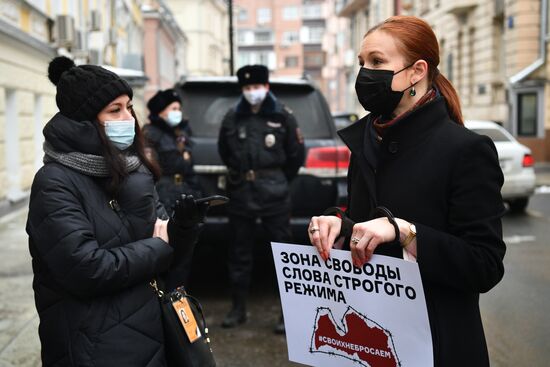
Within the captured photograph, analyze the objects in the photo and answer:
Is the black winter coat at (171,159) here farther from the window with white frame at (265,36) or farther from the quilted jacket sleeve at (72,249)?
the window with white frame at (265,36)

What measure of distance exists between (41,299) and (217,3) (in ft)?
225

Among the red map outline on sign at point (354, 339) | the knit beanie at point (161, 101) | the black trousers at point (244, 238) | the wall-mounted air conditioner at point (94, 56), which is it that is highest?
the wall-mounted air conditioner at point (94, 56)

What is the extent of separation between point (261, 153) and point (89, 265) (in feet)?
9.67

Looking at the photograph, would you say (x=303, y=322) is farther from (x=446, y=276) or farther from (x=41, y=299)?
(x=41, y=299)

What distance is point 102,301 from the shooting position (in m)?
A: 2.28

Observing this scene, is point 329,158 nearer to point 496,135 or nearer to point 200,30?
point 496,135

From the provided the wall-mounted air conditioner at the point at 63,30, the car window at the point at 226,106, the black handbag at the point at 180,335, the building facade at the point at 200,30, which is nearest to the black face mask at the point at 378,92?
the black handbag at the point at 180,335

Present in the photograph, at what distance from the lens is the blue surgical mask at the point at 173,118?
5230 mm

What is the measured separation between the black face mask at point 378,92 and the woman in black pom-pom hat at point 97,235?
2.28 feet

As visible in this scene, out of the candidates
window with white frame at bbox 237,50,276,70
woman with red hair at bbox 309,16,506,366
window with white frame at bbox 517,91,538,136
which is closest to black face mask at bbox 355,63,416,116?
woman with red hair at bbox 309,16,506,366

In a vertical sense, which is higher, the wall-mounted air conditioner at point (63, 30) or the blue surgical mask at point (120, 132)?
the wall-mounted air conditioner at point (63, 30)

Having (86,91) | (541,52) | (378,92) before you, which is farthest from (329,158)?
(541,52)

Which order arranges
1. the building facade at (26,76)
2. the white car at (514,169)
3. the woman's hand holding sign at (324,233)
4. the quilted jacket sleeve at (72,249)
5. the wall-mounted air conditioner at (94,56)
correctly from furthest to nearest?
1. the wall-mounted air conditioner at (94,56)
2. the building facade at (26,76)
3. the white car at (514,169)
4. the quilted jacket sleeve at (72,249)
5. the woman's hand holding sign at (324,233)

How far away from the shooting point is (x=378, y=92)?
82.0 inches
